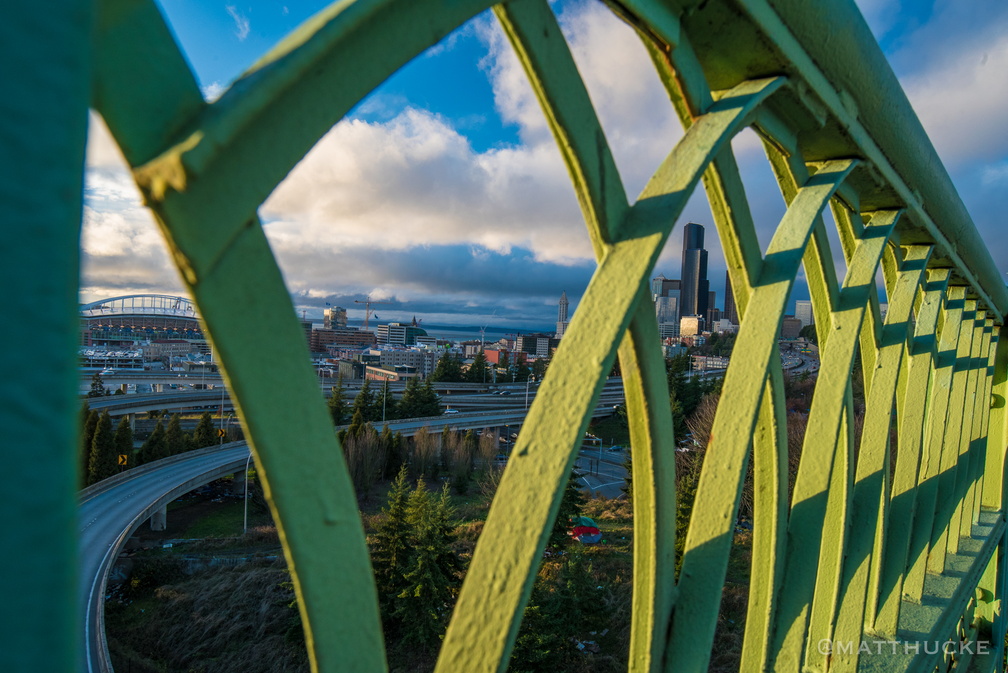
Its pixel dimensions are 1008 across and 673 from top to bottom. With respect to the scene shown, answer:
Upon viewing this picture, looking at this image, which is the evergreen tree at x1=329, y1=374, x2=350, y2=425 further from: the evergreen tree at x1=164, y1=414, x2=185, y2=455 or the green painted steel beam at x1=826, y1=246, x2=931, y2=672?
the green painted steel beam at x1=826, y1=246, x2=931, y2=672

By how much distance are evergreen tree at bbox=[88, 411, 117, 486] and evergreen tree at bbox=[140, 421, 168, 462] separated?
1672mm

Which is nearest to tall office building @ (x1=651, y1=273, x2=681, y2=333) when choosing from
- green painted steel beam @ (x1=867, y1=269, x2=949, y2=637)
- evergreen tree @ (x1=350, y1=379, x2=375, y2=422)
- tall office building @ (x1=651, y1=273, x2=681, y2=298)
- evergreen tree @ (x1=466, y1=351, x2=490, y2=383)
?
tall office building @ (x1=651, y1=273, x2=681, y2=298)

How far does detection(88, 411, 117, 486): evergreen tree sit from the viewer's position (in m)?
15.7

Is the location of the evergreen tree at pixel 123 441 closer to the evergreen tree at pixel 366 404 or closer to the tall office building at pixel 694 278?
the evergreen tree at pixel 366 404

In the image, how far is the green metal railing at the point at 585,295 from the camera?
269 mm

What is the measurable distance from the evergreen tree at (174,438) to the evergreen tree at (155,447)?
122 millimetres

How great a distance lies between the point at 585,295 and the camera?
822 mm

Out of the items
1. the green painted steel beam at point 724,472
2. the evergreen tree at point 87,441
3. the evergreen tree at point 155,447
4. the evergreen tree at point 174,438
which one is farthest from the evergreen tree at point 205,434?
the green painted steel beam at point 724,472

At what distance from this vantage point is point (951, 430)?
3359mm

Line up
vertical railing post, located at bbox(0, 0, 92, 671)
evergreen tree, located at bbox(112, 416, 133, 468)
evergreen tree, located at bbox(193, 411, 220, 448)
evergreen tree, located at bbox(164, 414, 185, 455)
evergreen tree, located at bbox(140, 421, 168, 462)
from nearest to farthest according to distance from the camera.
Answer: vertical railing post, located at bbox(0, 0, 92, 671) → evergreen tree, located at bbox(112, 416, 133, 468) → evergreen tree, located at bbox(140, 421, 168, 462) → evergreen tree, located at bbox(164, 414, 185, 455) → evergreen tree, located at bbox(193, 411, 220, 448)

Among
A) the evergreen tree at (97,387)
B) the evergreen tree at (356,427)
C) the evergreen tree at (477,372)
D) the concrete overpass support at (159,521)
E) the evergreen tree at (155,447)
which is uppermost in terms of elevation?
the evergreen tree at (477,372)

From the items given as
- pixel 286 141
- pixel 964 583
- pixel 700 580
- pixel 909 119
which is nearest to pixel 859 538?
pixel 700 580

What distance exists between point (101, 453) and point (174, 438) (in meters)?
2.87

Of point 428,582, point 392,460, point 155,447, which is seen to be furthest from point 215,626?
point 155,447
